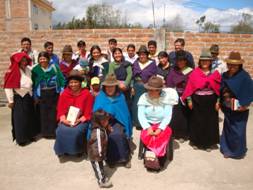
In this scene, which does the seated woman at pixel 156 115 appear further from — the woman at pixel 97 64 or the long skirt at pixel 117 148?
the woman at pixel 97 64

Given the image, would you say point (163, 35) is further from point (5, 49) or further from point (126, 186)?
point (126, 186)

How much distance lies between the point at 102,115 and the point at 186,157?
1705 millimetres

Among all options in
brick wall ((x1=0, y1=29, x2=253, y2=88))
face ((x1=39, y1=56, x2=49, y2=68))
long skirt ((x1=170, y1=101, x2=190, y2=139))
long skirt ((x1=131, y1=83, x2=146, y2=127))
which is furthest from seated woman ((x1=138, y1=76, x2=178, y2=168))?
brick wall ((x1=0, y1=29, x2=253, y2=88))

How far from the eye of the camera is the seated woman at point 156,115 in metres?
4.42

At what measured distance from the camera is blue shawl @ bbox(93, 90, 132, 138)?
4716 millimetres

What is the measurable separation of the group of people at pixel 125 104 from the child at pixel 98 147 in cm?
1

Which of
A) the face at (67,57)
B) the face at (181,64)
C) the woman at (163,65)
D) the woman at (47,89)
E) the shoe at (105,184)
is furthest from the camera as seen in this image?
the face at (67,57)

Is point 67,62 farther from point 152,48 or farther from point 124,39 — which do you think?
point 124,39

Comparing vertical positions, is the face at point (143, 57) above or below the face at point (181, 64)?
above

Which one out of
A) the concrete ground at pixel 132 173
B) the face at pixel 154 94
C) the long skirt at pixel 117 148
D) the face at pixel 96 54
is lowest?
the concrete ground at pixel 132 173

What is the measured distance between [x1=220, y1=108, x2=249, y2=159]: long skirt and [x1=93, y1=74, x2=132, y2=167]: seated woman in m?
1.62

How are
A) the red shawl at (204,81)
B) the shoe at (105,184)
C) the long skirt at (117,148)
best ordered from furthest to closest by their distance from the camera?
the red shawl at (204,81) < the long skirt at (117,148) < the shoe at (105,184)

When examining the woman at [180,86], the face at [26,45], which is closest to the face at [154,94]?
the woman at [180,86]

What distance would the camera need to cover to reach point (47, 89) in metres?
5.55
